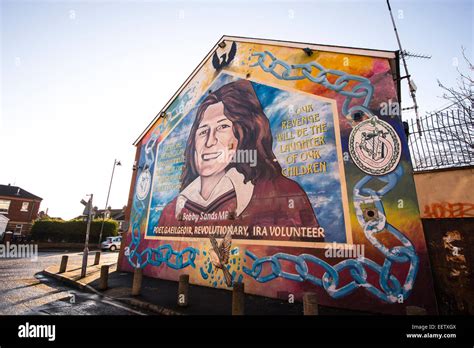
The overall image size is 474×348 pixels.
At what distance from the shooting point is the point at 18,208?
3509 centimetres

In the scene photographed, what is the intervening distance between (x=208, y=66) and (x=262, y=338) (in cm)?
1194

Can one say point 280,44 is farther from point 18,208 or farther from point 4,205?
point 4,205

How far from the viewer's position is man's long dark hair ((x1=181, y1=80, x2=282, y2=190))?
28.2ft

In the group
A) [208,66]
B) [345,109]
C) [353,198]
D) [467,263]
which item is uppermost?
[208,66]

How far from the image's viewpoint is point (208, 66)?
481 inches

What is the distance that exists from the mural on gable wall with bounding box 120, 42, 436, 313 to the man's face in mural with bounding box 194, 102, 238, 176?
0.06 meters

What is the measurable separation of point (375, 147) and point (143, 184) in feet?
37.2

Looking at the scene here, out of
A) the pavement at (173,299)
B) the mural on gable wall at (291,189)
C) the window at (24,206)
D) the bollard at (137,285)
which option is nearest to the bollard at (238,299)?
the pavement at (173,299)

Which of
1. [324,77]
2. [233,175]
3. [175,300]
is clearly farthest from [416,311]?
[324,77]

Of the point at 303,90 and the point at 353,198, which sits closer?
the point at 353,198

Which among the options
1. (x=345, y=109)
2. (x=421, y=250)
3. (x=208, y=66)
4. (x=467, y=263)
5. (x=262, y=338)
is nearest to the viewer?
(x=262, y=338)

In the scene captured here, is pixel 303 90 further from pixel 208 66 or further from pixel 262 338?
pixel 262 338

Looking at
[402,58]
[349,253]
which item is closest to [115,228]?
[349,253]

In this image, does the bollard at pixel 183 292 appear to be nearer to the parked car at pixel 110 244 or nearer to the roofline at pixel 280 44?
the roofline at pixel 280 44
